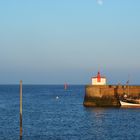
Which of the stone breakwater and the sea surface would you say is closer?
the sea surface

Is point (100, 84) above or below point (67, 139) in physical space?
above

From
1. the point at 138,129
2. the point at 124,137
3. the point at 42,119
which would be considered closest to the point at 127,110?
the point at 42,119

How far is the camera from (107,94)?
6850 cm

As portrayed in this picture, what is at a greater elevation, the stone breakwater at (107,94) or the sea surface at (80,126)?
the stone breakwater at (107,94)

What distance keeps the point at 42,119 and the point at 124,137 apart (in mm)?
17656

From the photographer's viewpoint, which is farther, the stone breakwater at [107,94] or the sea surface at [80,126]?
the stone breakwater at [107,94]

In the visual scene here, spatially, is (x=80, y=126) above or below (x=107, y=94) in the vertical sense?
below

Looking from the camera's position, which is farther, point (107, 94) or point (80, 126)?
point (107, 94)

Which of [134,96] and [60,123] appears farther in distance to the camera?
[134,96]

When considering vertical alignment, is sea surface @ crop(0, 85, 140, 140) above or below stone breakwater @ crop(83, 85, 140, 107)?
below

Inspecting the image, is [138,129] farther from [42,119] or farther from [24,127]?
[42,119]

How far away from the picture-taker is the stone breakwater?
223 ft

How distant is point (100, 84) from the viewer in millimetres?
70500

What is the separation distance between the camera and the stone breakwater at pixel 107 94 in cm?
6806
